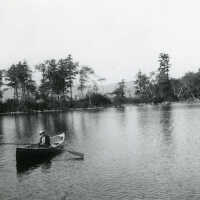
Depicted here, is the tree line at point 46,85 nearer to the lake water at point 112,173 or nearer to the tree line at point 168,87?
the tree line at point 168,87

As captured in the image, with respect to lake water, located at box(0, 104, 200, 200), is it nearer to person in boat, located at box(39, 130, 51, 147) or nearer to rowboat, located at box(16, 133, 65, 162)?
rowboat, located at box(16, 133, 65, 162)

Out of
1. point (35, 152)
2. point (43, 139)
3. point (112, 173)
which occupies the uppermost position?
point (43, 139)

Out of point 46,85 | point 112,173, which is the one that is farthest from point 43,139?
point 46,85

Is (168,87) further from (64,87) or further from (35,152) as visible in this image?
(35,152)

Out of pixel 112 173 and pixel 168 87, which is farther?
pixel 168 87

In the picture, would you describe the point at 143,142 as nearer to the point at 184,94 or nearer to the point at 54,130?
the point at 54,130

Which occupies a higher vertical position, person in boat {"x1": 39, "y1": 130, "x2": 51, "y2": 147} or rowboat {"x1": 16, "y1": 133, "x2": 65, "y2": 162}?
person in boat {"x1": 39, "y1": 130, "x2": 51, "y2": 147}

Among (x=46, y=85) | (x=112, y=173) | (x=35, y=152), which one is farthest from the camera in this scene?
(x=46, y=85)

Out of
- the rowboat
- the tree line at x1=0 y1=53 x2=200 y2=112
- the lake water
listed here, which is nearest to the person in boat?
the rowboat

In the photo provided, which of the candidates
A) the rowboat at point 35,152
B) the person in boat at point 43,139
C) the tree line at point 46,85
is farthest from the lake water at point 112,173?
the tree line at point 46,85

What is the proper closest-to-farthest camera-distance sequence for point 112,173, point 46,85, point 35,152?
point 112,173 < point 35,152 < point 46,85

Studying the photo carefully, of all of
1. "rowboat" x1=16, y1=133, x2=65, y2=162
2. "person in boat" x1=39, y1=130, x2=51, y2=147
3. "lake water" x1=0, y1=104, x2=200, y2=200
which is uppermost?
"person in boat" x1=39, y1=130, x2=51, y2=147

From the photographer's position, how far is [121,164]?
31.8 meters

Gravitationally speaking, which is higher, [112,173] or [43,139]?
[43,139]
